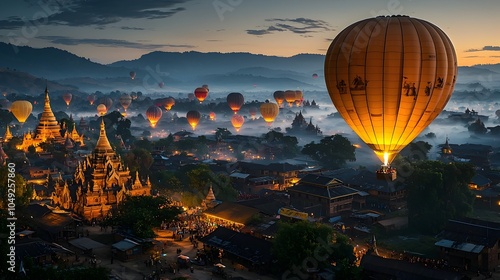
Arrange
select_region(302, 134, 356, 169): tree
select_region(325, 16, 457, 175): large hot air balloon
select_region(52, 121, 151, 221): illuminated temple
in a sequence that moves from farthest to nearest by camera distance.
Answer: select_region(302, 134, 356, 169): tree, select_region(52, 121, 151, 221): illuminated temple, select_region(325, 16, 457, 175): large hot air balloon

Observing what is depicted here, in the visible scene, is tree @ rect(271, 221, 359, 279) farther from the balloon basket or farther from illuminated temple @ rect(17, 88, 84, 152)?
illuminated temple @ rect(17, 88, 84, 152)

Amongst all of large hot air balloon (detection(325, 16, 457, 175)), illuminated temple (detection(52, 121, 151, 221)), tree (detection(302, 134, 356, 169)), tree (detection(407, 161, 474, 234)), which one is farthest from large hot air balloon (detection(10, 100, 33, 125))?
large hot air balloon (detection(325, 16, 457, 175))

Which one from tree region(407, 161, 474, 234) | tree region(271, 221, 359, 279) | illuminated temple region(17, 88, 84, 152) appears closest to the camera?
tree region(271, 221, 359, 279)

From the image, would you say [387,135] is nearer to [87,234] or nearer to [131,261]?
[131,261]

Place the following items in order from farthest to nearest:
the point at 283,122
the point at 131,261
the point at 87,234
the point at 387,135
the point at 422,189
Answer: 1. the point at 283,122
2. the point at 422,189
3. the point at 87,234
4. the point at 131,261
5. the point at 387,135

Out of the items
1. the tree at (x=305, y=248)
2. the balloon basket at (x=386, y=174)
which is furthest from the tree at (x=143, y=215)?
the balloon basket at (x=386, y=174)

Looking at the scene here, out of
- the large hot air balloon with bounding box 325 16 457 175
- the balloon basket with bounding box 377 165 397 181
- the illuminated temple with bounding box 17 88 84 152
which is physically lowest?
the illuminated temple with bounding box 17 88 84 152

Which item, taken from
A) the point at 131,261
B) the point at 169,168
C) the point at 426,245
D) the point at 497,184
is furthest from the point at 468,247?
the point at 169,168

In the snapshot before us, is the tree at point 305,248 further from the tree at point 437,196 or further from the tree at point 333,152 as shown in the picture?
the tree at point 333,152
